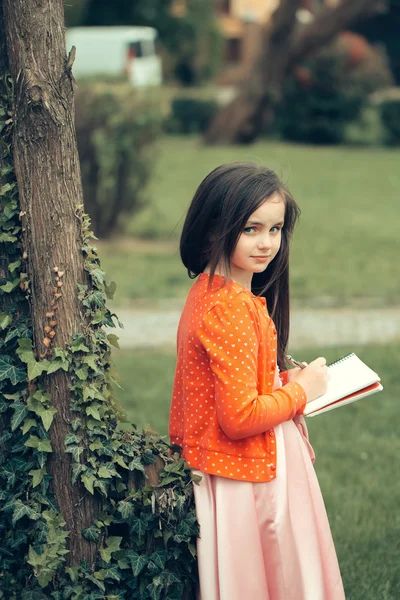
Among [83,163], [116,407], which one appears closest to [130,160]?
[83,163]

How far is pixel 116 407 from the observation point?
2.68 meters

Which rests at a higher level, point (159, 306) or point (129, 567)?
point (129, 567)

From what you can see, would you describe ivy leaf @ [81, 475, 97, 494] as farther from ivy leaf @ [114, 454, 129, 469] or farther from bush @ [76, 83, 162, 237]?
bush @ [76, 83, 162, 237]

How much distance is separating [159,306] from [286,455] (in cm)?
515

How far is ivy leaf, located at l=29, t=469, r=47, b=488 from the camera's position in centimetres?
254

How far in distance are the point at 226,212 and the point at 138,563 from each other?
0.98 metres

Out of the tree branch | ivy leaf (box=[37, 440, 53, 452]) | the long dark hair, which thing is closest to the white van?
the tree branch

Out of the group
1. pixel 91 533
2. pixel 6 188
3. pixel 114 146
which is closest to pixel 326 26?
pixel 114 146

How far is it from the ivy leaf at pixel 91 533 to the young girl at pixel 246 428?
283 mm

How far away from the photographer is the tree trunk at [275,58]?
18.5 m

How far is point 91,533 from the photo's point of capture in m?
2.57

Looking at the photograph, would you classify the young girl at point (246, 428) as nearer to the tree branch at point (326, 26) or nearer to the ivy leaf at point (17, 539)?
the ivy leaf at point (17, 539)

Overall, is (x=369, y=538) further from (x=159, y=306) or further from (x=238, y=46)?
(x=238, y=46)

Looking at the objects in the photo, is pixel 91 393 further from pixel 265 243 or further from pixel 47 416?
pixel 265 243
